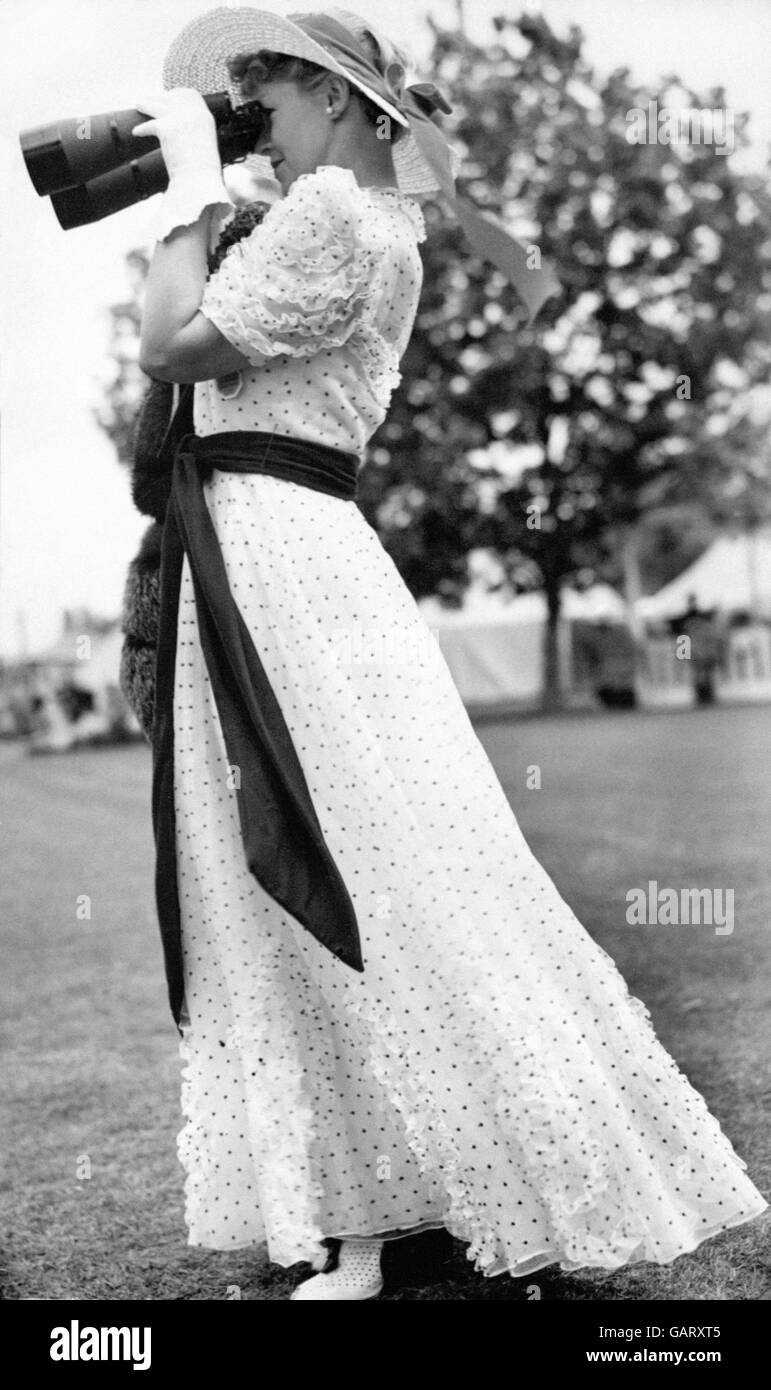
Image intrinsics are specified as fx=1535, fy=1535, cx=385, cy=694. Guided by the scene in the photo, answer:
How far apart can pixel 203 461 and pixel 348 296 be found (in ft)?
1.01

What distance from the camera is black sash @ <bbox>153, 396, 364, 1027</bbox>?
1.99 meters

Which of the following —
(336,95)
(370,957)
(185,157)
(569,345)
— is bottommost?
(370,957)

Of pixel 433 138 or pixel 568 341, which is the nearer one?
pixel 433 138

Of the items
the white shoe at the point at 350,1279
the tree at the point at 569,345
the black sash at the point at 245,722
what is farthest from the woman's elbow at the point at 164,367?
the tree at the point at 569,345

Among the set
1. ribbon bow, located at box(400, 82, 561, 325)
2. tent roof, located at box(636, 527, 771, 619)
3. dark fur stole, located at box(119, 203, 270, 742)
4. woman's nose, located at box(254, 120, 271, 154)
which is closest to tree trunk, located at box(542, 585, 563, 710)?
tent roof, located at box(636, 527, 771, 619)

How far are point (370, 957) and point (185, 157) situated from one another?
1.08 metres

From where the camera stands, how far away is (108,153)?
2074 mm

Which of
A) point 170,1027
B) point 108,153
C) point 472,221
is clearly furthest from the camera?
point 170,1027

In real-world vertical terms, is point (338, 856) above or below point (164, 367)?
below

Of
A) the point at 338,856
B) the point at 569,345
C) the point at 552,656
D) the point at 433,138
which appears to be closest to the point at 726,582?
the point at 552,656

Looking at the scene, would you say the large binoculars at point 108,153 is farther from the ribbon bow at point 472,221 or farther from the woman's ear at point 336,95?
the ribbon bow at point 472,221

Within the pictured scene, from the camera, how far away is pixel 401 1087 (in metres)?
2.04

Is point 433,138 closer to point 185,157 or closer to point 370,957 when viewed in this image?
point 185,157
